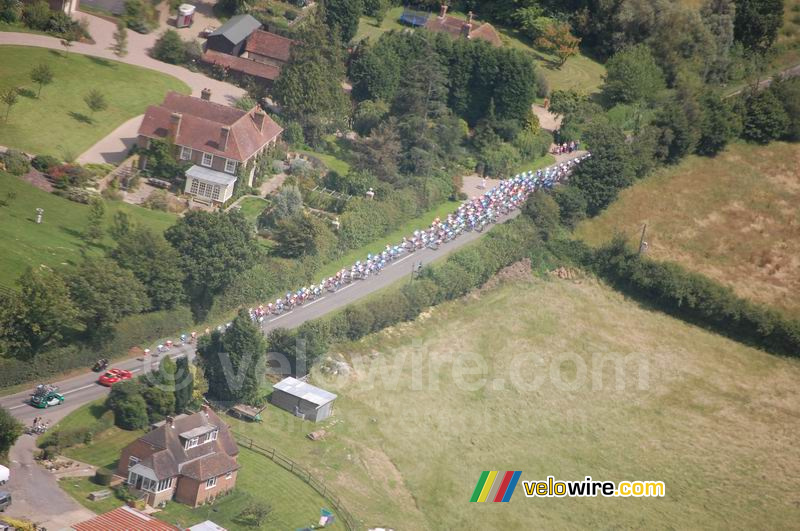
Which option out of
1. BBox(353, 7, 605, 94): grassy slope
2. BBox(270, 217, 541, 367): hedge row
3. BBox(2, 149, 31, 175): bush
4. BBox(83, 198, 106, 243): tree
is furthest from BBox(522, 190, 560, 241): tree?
BBox(2, 149, 31, 175): bush

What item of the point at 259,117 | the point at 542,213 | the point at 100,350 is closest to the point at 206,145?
the point at 259,117

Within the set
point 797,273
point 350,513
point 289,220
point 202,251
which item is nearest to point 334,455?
point 350,513

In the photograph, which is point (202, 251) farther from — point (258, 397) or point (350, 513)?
point (350, 513)

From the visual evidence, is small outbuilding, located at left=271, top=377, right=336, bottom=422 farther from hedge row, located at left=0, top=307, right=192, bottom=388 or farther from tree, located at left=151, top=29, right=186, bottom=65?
tree, located at left=151, top=29, right=186, bottom=65

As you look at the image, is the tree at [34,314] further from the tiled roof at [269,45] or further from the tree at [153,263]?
the tiled roof at [269,45]

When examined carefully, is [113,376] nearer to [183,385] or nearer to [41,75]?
[183,385]

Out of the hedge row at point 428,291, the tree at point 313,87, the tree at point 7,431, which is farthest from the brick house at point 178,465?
the tree at point 313,87
